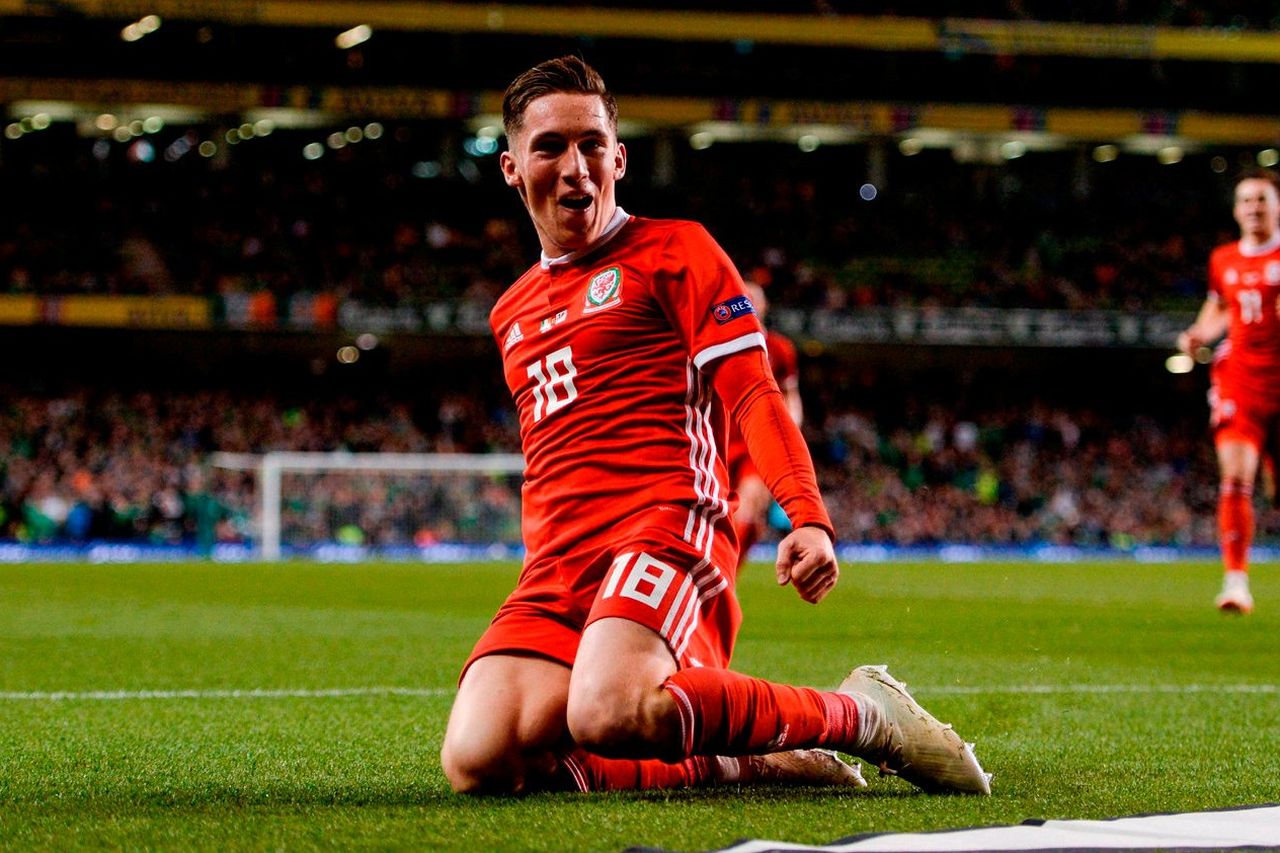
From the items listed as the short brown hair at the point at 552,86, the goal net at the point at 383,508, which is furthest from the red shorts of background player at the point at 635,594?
the goal net at the point at 383,508

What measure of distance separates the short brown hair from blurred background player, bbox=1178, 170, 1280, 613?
613cm

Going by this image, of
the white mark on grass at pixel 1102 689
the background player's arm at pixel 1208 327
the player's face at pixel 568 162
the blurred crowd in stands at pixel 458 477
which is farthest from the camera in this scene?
the blurred crowd in stands at pixel 458 477

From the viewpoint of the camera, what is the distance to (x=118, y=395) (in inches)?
1142

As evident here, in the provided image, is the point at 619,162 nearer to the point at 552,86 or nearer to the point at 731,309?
the point at 552,86

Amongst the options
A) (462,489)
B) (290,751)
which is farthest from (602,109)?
(462,489)

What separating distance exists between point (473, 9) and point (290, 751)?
27856 mm

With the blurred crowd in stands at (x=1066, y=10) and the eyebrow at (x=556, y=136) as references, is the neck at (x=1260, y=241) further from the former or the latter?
the blurred crowd in stands at (x=1066, y=10)

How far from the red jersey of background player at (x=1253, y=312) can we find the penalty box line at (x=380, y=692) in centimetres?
329

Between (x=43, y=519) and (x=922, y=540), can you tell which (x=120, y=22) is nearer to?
(x=43, y=519)

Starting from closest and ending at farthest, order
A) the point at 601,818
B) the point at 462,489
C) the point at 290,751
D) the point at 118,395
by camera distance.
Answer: the point at 601,818
the point at 290,751
the point at 462,489
the point at 118,395

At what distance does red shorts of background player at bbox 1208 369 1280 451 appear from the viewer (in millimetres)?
9133

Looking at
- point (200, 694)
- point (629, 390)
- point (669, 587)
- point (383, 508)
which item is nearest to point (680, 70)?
point (383, 508)

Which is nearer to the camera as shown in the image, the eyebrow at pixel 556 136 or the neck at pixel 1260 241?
the eyebrow at pixel 556 136

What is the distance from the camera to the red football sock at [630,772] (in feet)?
12.0
